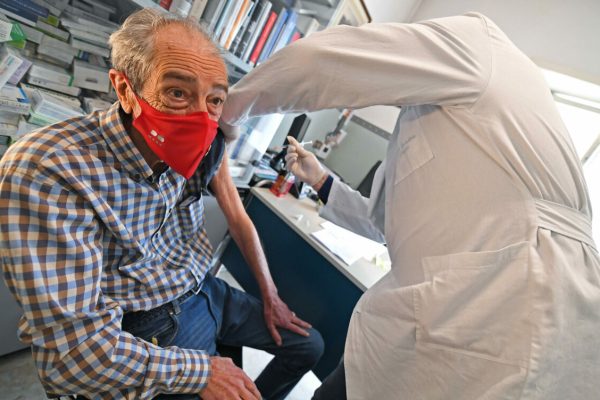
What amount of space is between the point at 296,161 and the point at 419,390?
0.89 metres

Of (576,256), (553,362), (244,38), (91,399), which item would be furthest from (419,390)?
(244,38)

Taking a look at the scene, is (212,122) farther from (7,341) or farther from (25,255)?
(7,341)

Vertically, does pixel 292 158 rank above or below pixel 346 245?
above

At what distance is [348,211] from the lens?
119 cm

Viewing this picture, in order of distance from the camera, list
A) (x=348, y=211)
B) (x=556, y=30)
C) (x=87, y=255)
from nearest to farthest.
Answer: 1. (x=87, y=255)
2. (x=348, y=211)
3. (x=556, y=30)

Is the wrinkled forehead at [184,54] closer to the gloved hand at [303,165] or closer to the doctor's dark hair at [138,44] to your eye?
the doctor's dark hair at [138,44]

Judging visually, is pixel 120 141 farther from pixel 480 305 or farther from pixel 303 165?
pixel 480 305

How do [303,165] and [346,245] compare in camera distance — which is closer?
[303,165]

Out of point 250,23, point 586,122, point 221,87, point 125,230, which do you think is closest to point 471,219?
point 221,87

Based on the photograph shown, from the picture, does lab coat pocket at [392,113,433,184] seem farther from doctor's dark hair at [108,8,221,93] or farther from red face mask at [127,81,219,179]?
doctor's dark hair at [108,8,221,93]

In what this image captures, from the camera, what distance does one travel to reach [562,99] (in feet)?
7.86

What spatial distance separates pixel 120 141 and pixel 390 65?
0.65 meters

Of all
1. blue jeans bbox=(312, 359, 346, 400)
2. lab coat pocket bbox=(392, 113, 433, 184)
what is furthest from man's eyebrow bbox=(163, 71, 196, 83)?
blue jeans bbox=(312, 359, 346, 400)

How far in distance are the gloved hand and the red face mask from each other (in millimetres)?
573
